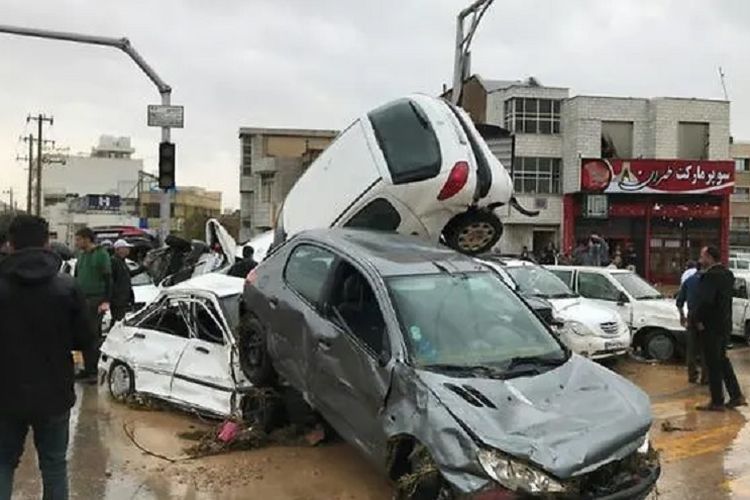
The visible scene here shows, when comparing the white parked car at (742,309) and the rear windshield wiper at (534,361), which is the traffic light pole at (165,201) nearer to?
the white parked car at (742,309)

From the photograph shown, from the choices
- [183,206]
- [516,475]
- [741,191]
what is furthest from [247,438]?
[183,206]

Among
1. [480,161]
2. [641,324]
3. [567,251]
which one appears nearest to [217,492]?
[480,161]

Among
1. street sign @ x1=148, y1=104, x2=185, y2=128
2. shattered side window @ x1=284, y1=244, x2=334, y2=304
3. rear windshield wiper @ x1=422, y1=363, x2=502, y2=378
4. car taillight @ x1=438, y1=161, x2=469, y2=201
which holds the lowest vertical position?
rear windshield wiper @ x1=422, y1=363, x2=502, y2=378

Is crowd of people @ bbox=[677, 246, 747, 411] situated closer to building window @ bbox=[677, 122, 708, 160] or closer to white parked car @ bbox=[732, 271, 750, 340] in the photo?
white parked car @ bbox=[732, 271, 750, 340]

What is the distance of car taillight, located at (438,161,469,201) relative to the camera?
8281mm

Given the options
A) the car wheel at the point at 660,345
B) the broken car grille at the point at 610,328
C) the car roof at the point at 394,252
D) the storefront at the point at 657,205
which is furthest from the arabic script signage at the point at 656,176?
the car roof at the point at 394,252

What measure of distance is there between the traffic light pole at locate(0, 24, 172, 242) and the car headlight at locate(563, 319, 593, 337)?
7206mm

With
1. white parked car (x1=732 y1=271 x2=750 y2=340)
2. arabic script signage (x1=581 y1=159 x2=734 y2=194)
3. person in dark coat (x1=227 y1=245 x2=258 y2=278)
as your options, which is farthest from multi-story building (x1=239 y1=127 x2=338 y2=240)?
person in dark coat (x1=227 y1=245 x2=258 y2=278)

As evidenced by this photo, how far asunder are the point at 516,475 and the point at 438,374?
2.99ft

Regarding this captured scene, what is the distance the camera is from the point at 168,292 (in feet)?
29.7

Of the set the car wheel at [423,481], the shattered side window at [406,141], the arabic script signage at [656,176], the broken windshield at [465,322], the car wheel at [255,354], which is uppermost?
the arabic script signage at [656,176]

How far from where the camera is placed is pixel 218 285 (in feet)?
29.1

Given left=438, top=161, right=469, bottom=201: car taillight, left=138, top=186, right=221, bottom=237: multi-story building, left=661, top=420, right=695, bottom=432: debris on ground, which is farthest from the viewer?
left=138, top=186, right=221, bottom=237: multi-story building

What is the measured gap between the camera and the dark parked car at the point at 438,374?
188 inches
